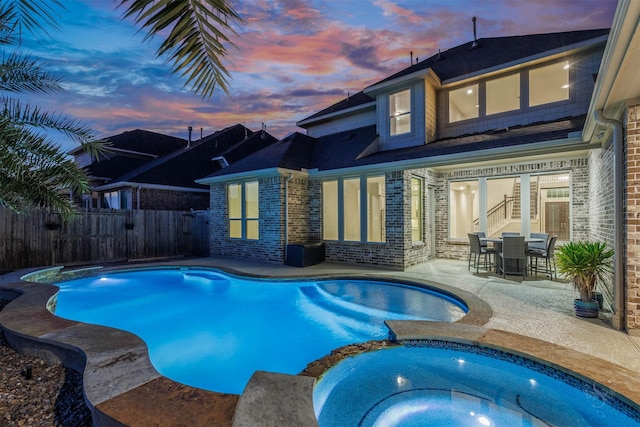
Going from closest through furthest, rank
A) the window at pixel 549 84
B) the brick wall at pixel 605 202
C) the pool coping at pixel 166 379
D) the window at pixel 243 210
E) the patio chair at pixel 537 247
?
1. the pool coping at pixel 166 379
2. the brick wall at pixel 605 202
3. the patio chair at pixel 537 247
4. the window at pixel 549 84
5. the window at pixel 243 210

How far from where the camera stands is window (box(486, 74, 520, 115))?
845 centimetres

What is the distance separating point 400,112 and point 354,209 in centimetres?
337

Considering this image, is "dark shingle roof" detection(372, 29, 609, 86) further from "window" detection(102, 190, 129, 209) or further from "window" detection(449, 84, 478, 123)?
"window" detection(102, 190, 129, 209)

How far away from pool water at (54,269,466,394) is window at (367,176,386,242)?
7.30ft

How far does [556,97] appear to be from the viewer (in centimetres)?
791

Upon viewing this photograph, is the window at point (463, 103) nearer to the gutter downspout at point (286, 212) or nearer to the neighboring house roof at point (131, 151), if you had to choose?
the gutter downspout at point (286, 212)

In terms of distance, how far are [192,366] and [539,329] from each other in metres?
4.49

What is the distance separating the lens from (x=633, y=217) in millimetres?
3652

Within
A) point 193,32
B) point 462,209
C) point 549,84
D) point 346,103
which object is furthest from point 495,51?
point 193,32

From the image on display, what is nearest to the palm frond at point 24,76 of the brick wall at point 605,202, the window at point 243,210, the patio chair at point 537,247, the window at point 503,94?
the window at point 243,210

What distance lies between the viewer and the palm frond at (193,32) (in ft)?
4.29

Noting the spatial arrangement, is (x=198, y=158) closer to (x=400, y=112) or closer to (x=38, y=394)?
(x=400, y=112)

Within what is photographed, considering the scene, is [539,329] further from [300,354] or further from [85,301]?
[85,301]

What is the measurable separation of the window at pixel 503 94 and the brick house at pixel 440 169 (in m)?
0.03
